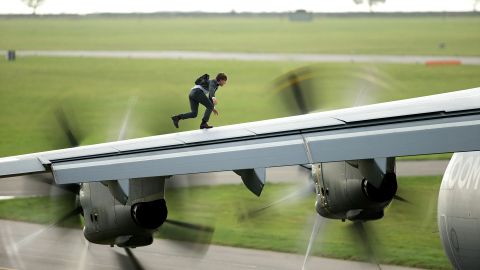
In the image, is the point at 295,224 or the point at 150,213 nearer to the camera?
the point at 150,213

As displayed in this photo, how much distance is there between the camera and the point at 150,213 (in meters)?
18.3

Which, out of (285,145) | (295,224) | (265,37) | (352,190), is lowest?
(265,37)

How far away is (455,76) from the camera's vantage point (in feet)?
297

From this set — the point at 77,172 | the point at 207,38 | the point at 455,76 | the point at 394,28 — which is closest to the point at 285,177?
the point at 77,172

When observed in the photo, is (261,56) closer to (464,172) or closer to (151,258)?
(151,258)

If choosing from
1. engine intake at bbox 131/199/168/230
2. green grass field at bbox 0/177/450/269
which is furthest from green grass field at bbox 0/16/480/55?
engine intake at bbox 131/199/168/230

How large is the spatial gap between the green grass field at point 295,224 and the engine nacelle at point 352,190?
26.6 feet

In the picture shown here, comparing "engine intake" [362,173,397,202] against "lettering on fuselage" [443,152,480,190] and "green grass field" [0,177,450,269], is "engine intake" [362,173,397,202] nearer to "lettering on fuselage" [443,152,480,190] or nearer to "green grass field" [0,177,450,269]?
"lettering on fuselage" [443,152,480,190]

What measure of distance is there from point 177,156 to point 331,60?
99506 millimetres

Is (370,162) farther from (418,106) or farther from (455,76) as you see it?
(455,76)

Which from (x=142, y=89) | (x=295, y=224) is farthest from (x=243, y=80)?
(x=295, y=224)

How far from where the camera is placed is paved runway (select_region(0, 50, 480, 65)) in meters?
112

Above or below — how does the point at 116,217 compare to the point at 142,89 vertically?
above

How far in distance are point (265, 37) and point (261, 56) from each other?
42825 millimetres
